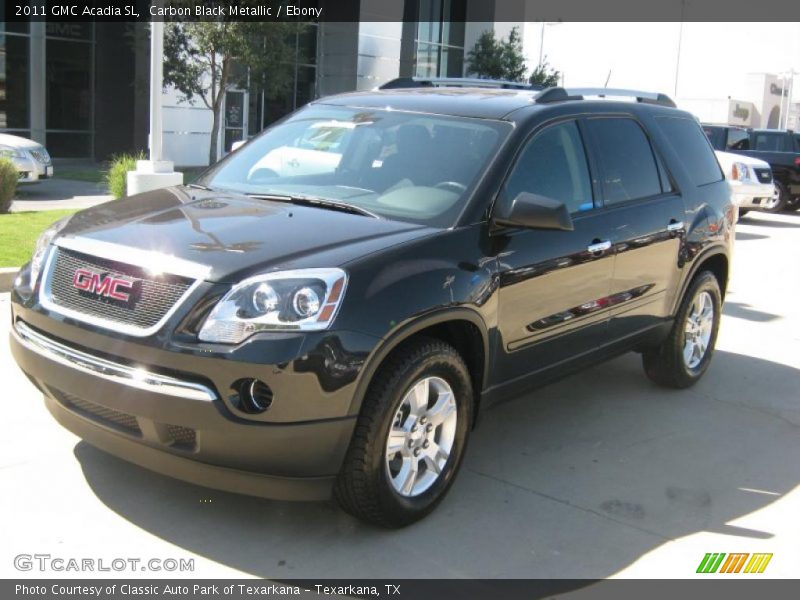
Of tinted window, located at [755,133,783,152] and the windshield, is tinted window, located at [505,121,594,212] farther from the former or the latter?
tinted window, located at [755,133,783,152]

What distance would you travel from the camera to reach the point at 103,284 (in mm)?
3672

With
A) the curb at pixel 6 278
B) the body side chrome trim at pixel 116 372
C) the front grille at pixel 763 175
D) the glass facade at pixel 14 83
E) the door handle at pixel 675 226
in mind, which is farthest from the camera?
the glass facade at pixel 14 83

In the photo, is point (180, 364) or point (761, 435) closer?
point (180, 364)

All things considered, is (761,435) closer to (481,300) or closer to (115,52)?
(481,300)

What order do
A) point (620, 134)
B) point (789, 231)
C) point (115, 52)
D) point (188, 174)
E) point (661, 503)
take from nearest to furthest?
1. point (661, 503)
2. point (620, 134)
3. point (789, 231)
4. point (188, 174)
5. point (115, 52)

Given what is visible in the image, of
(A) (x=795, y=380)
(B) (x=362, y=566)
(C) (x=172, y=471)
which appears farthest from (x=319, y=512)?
(A) (x=795, y=380)

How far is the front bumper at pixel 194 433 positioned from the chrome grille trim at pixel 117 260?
139mm

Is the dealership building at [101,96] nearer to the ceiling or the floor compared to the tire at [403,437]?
nearer to the ceiling

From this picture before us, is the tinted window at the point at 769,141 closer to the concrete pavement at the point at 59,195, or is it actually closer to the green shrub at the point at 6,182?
the concrete pavement at the point at 59,195

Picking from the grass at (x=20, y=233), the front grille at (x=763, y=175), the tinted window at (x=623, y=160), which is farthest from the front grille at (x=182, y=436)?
the front grille at (x=763, y=175)

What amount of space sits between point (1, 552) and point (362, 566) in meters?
1.41

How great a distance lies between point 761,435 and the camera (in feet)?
18.4

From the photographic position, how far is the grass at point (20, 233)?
852cm

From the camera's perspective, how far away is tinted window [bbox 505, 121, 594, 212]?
457 centimetres
